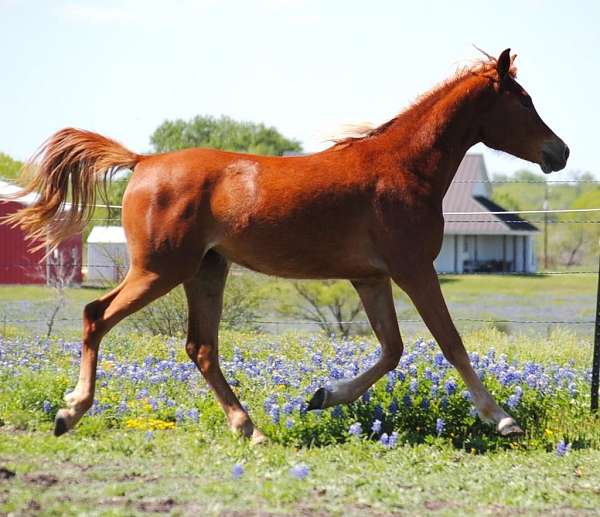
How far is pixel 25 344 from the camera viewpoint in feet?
36.6

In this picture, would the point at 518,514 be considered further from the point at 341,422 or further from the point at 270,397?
the point at 270,397

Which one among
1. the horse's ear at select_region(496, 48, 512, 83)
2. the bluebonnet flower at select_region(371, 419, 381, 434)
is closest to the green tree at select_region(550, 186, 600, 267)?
the horse's ear at select_region(496, 48, 512, 83)

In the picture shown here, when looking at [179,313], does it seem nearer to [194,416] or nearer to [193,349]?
[193,349]

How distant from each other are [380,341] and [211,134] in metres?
79.7

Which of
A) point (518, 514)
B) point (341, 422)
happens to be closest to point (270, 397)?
point (341, 422)

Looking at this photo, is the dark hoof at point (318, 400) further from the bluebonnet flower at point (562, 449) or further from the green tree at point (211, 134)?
the green tree at point (211, 134)

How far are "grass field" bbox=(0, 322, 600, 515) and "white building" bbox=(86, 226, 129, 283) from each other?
153 inches

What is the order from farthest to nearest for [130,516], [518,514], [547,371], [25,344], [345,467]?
[25,344] < [547,371] < [345,467] < [518,514] < [130,516]

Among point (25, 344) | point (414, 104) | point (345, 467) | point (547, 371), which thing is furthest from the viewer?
point (25, 344)

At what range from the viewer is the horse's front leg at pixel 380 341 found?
7.14 meters

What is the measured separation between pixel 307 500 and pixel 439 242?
8.20 feet

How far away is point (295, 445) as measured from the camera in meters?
6.91

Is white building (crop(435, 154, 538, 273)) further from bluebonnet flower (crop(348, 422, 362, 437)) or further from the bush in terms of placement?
bluebonnet flower (crop(348, 422, 362, 437))

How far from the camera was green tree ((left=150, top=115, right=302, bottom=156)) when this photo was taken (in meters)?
84.6
